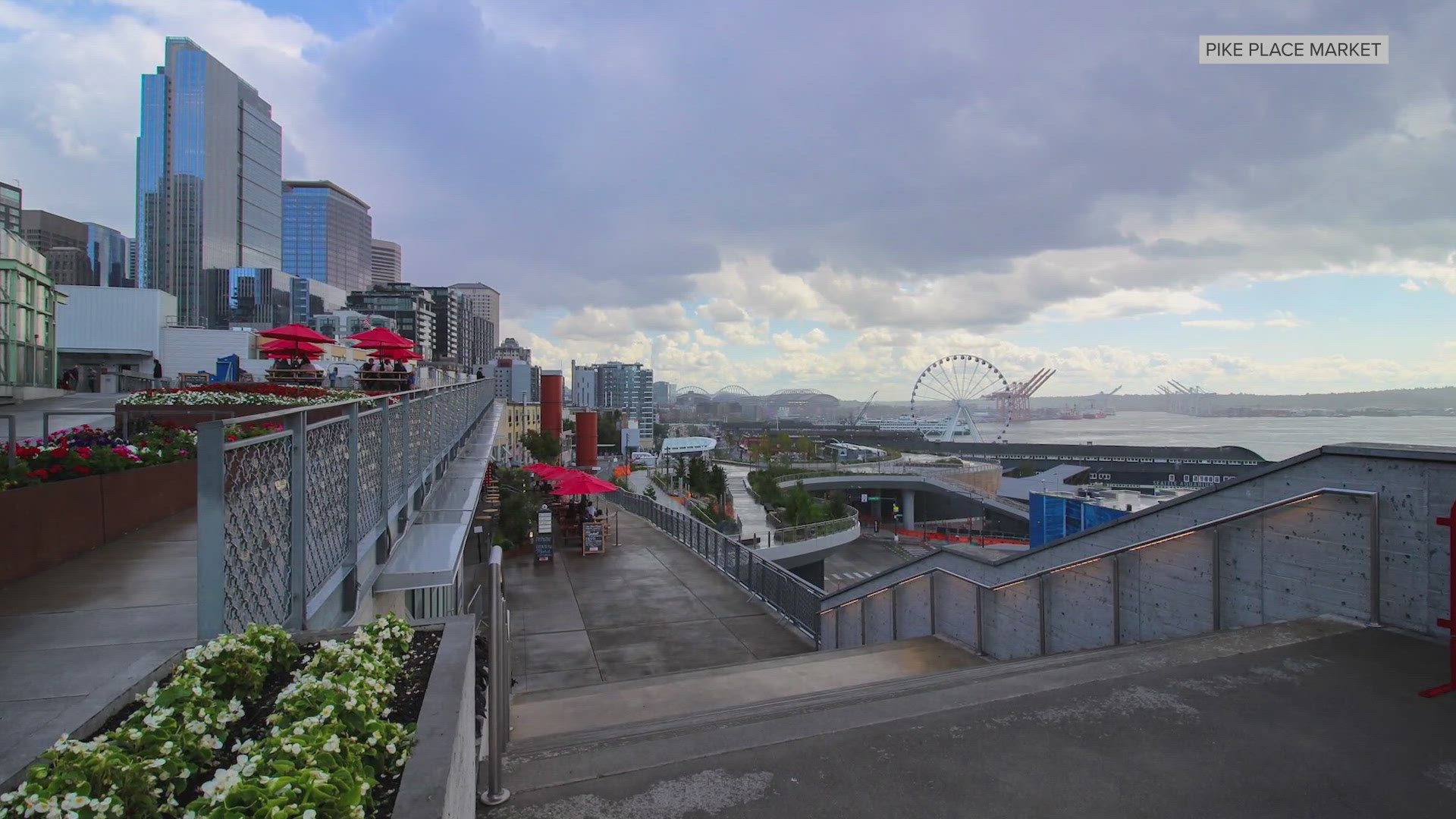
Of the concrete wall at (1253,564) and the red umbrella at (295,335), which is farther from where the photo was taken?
the red umbrella at (295,335)

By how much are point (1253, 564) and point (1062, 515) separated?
54.3 feet

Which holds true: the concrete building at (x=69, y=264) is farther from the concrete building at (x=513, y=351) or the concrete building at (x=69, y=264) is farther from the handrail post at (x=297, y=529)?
the handrail post at (x=297, y=529)

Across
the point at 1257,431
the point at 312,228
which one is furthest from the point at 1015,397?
the point at 312,228

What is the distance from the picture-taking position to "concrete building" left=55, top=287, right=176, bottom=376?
39062 millimetres

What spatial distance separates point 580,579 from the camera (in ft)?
46.2

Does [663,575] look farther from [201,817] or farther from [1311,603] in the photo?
[201,817]

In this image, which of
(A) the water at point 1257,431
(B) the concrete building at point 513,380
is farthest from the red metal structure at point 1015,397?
(B) the concrete building at point 513,380

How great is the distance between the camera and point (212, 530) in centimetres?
257

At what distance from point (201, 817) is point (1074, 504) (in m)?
21.9

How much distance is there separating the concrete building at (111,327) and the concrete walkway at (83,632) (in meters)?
43.3

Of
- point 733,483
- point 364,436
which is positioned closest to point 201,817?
point 364,436

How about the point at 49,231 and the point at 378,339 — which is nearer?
the point at 378,339

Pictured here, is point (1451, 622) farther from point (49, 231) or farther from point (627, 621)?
point (49, 231)

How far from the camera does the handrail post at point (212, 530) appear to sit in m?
2.51
